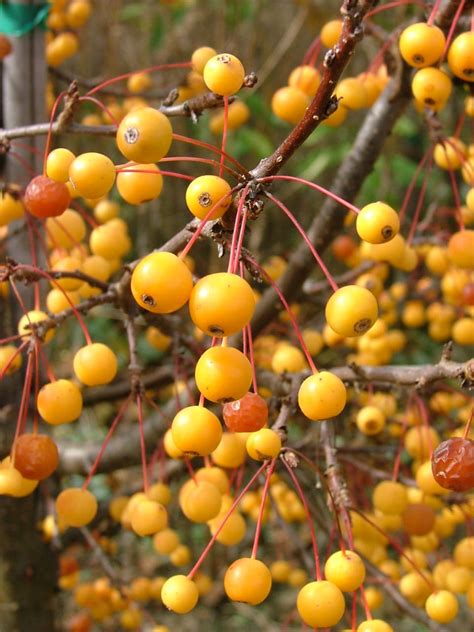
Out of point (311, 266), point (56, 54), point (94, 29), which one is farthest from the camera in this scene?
point (94, 29)

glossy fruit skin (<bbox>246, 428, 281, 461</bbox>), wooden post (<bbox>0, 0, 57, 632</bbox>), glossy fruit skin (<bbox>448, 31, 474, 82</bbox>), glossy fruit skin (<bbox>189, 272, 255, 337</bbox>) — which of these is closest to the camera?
glossy fruit skin (<bbox>189, 272, 255, 337</bbox>)

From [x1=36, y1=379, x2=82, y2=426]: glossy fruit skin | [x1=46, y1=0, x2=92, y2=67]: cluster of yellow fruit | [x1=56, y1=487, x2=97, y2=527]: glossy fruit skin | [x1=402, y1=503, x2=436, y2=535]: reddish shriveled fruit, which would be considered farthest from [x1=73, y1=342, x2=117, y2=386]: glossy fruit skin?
[x1=46, y1=0, x2=92, y2=67]: cluster of yellow fruit

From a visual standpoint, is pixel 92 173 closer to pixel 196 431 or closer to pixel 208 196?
pixel 208 196

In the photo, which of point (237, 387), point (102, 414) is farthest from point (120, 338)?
point (237, 387)

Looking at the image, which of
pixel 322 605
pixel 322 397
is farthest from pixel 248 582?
pixel 322 397

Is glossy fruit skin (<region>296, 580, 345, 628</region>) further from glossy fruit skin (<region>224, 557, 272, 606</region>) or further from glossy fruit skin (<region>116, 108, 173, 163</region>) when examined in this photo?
glossy fruit skin (<region>116, 108, 173, 163</region>)

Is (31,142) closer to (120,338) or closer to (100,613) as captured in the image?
(100,613)

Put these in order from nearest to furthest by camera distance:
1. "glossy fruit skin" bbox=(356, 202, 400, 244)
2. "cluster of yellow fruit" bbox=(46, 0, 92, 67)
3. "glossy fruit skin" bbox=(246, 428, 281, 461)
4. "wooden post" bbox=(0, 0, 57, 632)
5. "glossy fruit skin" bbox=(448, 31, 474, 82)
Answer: "glossy fruit skin" bbox=(356, 202, 400, 244) → "glossy fruit skin" bbox=(246, 428, 281, 461) → "glossy fruit skin" bbox=(448, 31, 474, 82) → "wooden post" bbox=(0, 0, 57, 632) → "cluster of yellow fruit" bbox=(46, 0, 92, 67)
